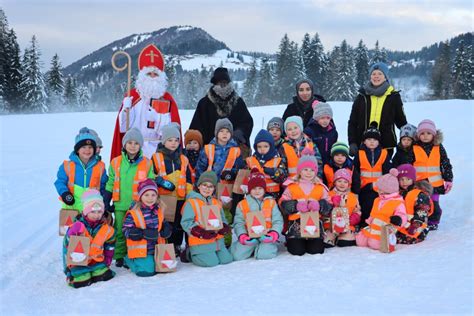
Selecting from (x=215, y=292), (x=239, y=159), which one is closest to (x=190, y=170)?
(x=239, y=159)

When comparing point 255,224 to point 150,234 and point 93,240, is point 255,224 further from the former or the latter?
point 93,240

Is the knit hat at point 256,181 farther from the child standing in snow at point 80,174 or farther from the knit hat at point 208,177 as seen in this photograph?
the child standing in snow at point 80,174

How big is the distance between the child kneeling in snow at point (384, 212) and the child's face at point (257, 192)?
1291mm

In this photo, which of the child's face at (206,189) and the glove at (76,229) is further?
the child's face at (206,189)

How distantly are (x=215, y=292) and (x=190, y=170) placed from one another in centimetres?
195

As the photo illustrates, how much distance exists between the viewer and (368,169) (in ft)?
18.6

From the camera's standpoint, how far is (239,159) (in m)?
5.60

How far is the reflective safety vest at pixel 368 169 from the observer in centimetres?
564

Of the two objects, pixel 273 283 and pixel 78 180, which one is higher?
pixel 78 180

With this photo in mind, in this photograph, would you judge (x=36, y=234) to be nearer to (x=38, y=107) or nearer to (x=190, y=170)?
(x=190, y=170)

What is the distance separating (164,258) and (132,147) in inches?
55.1

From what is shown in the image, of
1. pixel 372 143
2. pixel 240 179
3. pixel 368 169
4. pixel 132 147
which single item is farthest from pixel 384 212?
pixel 132 147

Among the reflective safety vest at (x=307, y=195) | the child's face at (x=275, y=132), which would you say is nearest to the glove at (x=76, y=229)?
the reflective safety vest at (x=307, y=195)

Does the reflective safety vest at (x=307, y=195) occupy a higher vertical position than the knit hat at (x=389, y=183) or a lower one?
lower
